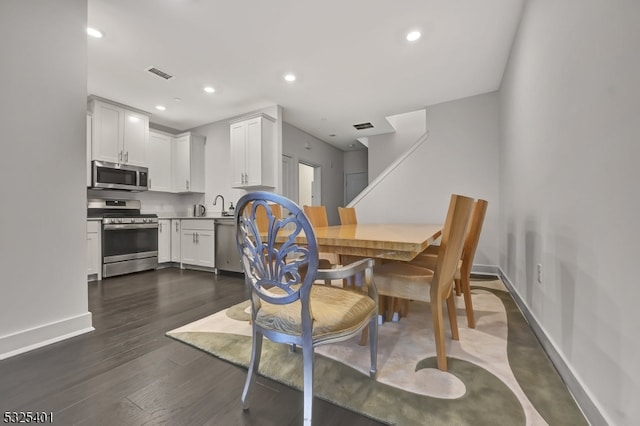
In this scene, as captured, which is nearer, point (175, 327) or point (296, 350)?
point (296, 350)

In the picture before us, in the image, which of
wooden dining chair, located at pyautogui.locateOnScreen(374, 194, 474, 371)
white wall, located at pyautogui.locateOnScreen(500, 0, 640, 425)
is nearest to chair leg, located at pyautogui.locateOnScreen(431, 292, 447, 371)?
wooden dining chair, located at pyautogui.locateOnScreen(374, 194, 474, 371)

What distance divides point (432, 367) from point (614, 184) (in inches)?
46.4

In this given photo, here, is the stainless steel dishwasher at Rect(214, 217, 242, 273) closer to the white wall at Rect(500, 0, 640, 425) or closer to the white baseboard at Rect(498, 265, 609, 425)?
the white baseboard at Rect(498, 265, 609, 425)

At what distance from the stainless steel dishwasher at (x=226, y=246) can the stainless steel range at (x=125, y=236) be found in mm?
1126

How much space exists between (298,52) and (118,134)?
3.03m

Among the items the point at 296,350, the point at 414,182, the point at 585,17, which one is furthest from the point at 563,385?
the point at 414,182

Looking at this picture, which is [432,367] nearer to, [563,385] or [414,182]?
[563,385]

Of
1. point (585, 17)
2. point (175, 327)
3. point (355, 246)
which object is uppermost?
point (585, 17)

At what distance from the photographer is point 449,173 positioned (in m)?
3.93

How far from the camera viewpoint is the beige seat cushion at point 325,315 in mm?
1037

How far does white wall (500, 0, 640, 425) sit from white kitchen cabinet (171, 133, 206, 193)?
15.8ft

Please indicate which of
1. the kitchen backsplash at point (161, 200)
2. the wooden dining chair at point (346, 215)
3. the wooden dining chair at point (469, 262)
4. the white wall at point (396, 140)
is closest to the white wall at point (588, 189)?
the wooden dining chair at point (469, 262)

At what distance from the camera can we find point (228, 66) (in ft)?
9.78

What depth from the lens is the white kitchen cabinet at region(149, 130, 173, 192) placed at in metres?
4.54
